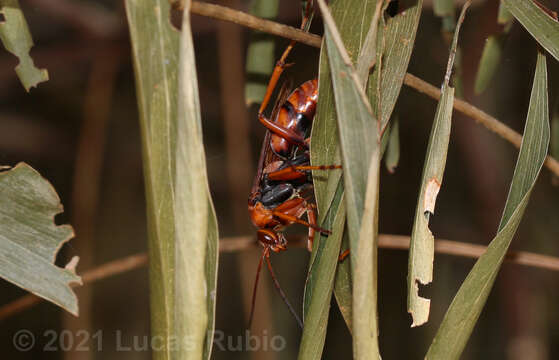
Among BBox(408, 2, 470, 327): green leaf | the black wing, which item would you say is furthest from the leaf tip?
the black wing

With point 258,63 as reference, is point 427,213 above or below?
below

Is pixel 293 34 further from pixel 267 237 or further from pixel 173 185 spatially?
pixel 267 237

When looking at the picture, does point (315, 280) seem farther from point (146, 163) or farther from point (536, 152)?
point (536, 152)

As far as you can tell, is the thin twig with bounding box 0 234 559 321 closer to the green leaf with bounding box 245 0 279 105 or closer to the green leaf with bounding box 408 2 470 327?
the green leaf with bounding box 408 2 470 327

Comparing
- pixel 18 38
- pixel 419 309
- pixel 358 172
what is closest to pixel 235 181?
pixel 18 38

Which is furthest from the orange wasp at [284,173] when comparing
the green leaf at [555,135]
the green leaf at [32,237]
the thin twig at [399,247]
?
the green leaf at [555,135]

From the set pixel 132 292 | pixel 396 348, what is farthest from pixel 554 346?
pixel 132 292

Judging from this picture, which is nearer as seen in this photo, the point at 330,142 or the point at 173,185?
the point at 173,185
